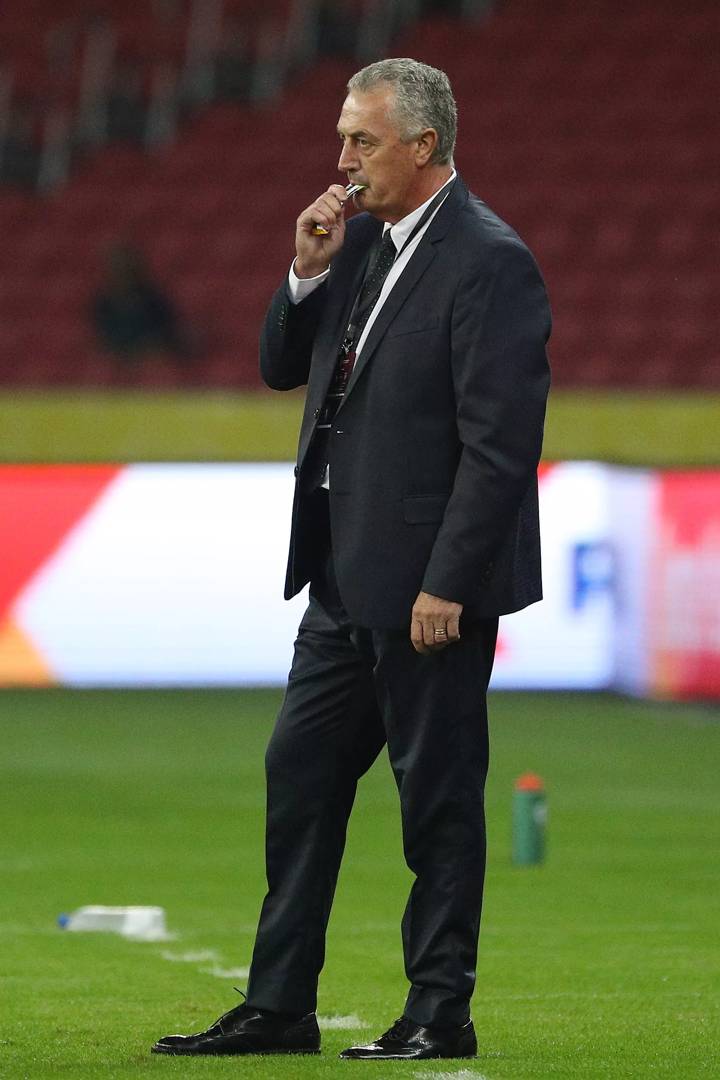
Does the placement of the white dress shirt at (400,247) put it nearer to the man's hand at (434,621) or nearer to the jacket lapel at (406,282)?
the jacket lapel at (406,282)

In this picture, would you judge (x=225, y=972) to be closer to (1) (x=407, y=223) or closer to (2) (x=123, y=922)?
(2) (x=123, y=922)

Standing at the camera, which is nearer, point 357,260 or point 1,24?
point 357,260

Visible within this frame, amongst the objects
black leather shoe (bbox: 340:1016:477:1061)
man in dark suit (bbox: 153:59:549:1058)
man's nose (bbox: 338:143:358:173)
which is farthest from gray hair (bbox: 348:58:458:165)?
black leather shoe (bbox: 340:1016:477:1061)

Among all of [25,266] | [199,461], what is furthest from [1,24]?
[199,461]

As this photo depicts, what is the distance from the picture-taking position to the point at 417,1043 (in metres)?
4.21

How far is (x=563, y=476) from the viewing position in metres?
13.4

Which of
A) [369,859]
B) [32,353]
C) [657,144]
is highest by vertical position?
[657,144]

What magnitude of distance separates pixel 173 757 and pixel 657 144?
9125 mm

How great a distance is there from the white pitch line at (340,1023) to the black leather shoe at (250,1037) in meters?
0.39

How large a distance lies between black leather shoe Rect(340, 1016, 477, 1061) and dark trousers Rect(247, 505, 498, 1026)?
0.07 feet

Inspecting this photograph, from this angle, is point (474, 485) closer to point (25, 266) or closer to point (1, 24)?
point (25, 266)

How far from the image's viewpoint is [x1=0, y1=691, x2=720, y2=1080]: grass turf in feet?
15.0

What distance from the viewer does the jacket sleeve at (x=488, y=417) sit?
4078 mm

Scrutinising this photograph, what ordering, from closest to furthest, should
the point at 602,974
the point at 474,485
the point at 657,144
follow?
the point at 474,485, the point at 602,974, the point at 657,144
